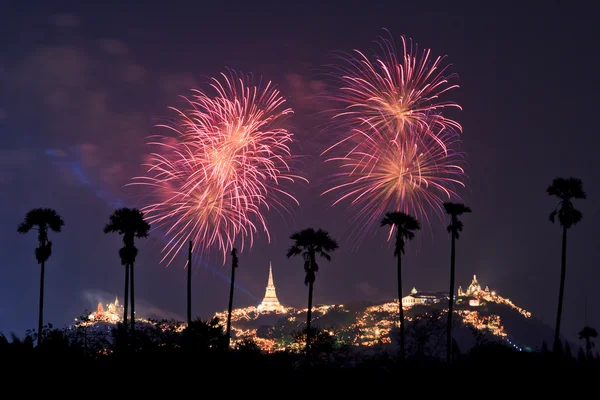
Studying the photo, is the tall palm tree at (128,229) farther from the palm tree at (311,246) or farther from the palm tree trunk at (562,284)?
the palm tree trunk at (562,284)

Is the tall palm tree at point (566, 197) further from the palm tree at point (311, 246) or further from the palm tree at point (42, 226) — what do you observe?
the palm tree at point (42, 226)

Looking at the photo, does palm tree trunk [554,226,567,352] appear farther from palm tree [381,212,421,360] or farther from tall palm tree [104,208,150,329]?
tall palm tree [104,208,150,329]

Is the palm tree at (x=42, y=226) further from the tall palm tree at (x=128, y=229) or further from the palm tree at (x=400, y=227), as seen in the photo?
the palm tree at (x=400, y=227)

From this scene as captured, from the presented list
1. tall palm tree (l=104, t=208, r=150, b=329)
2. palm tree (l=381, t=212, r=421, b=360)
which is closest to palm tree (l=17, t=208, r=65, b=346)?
tall palm tree (l=104, t=208, r=150, b=329)

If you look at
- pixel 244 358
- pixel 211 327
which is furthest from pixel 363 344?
pixel 244 358

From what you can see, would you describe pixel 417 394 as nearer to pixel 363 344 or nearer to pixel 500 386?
pixel 500 386

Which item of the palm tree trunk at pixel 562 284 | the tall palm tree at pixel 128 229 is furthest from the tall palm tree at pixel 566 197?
the tall palm tree at pixel 128 229

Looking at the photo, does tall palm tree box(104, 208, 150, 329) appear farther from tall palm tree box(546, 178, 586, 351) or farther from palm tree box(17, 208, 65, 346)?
tall palm tree box(546, 178, 586, 351)

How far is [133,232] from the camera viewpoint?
187ft

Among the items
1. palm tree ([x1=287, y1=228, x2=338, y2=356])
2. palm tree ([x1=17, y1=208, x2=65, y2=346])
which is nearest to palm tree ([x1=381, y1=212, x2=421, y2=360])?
palm tree ([x1=287, y1=228, x2=338, y2=356])

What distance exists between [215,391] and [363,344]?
166 meters

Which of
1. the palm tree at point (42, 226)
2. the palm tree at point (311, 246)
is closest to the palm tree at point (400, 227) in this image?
the palm tree at point (311, 246)

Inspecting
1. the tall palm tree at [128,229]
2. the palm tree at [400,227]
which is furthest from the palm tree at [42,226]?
the palm tree at [400,227]

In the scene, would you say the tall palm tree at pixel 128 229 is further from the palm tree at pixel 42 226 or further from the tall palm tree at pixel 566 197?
the tall palm tree at pixel 566 197
